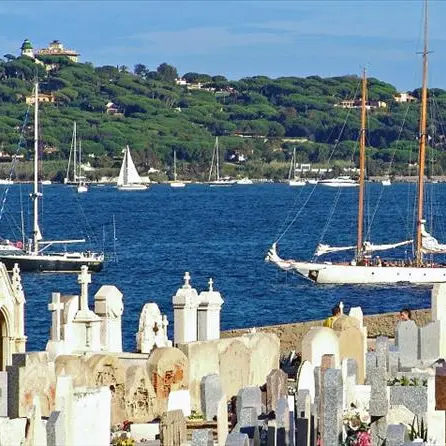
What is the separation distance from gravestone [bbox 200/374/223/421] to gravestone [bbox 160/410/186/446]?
115 cm

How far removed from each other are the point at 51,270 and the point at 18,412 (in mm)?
67160

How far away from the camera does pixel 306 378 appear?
1897 centimetres

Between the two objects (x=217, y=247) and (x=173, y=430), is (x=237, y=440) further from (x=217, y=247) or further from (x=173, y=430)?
(x=217, y=247)

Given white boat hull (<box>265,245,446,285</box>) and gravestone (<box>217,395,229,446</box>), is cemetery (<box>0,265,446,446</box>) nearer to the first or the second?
gravestone (<box>217,395,229,446</box>)

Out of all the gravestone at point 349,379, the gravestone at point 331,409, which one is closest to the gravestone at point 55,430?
the gravestone at point 331,409

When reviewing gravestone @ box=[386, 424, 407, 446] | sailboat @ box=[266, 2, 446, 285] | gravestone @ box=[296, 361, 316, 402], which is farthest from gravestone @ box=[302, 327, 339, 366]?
sailboat @ box=[266, 2, 446, 285]

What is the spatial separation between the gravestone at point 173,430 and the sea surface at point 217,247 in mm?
24414

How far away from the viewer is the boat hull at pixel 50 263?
8344cm

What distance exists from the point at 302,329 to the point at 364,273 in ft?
174

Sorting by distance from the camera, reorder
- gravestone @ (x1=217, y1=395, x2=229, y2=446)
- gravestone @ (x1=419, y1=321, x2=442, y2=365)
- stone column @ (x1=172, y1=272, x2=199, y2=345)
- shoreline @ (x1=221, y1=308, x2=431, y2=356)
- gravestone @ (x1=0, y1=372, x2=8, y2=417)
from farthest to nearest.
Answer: shoreline @ (x1=221, y1=308, x2=431, y2=356) < stone column @ (x1=172, y1=272, x2=199, y2=345) < gravestone @ (x1=419, y1=321, x2=442, y2=365) < gravestone @ (x1=217, y1=395, x2=229, y2=446) < gravestone @ (x1=0, y1=372, x2=8, y2=417)

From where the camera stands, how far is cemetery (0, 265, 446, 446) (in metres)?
16.2

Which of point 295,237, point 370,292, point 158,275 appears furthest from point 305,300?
point 295,237

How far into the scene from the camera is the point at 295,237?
115000mm

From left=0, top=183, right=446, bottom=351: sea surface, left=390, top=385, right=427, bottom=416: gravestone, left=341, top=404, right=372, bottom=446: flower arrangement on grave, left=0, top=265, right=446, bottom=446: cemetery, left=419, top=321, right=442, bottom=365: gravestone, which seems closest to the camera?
left=0, top=265, right=446, bottom=446: cemetery
